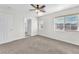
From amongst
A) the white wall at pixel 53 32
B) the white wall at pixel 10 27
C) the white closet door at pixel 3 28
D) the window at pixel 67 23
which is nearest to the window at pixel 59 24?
the window at pixel 67 23

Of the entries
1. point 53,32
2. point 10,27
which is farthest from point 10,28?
Result: point 53,32

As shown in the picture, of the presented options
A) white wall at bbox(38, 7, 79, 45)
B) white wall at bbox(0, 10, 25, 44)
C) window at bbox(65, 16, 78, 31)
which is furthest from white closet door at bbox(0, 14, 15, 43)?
window at bbox(65, 16, 78, 31)

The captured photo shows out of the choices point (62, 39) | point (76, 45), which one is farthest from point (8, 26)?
point (76, 45)

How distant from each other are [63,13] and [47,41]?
1.35 meters

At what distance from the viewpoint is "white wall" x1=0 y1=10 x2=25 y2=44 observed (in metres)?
2.82

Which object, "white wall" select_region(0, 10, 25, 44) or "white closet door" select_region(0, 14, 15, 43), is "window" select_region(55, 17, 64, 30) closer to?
"white wall" select_region(0, 10, 25, 44)

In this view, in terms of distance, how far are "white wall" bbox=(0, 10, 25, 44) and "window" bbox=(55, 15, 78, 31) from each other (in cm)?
125

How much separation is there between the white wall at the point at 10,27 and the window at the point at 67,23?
4.10 feet

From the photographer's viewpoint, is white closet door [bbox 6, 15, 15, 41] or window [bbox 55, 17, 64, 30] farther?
window [bbox 55, 17, 64, 30]

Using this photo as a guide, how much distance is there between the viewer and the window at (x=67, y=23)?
322cm

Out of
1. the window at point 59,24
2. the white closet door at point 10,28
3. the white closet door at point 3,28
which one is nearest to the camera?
the white closet door at point 3,28

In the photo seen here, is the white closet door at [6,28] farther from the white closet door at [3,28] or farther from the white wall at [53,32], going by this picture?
the white wall at [53,32]

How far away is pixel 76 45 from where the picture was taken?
340cm
